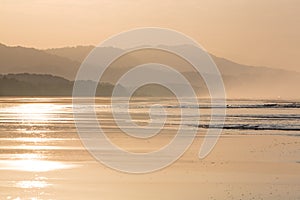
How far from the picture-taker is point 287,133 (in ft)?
124

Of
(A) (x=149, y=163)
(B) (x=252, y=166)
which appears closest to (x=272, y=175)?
(B) (x=252, y=166)

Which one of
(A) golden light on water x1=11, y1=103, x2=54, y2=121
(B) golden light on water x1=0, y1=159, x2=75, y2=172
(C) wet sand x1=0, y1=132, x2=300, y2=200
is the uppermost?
(A) golden light on water x1=11, y1=103, x2=54, y2=121

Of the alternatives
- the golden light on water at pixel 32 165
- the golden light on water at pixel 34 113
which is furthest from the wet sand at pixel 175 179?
the golden light on water at pixel 34 113

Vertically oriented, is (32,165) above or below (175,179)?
above

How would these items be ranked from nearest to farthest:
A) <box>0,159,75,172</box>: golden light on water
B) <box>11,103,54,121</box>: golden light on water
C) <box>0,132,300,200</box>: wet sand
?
1. <box>0,132,300,200</box>: wet sand
2. <box>0,159,75,172</box>: golden light on water
3. <box>11,103,54,121</box>: golden light on water

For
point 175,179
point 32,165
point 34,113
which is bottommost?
point 175,179

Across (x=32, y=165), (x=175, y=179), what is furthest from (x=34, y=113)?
(x=175, y=179)

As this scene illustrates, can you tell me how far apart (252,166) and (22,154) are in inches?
364

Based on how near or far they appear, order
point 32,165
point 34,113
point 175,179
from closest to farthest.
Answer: point 175,179 → point 32,165 → point 34,113

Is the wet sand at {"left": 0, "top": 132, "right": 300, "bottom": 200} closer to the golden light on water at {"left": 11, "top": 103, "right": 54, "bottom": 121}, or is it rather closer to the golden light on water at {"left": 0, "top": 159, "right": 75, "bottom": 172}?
the golden light on water at {"left": 0, "top": 159, "right": 75, "bottom": 172}

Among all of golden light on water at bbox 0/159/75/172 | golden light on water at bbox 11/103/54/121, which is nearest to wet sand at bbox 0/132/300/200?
golden light on water at bbox 0/159/75/172

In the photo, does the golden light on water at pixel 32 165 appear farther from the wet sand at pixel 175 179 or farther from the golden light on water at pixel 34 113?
the golden light on water at pixel 34 113

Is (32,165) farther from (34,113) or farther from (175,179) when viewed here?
(34,113)

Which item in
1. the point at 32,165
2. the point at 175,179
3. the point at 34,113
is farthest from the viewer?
the point at 34,113
